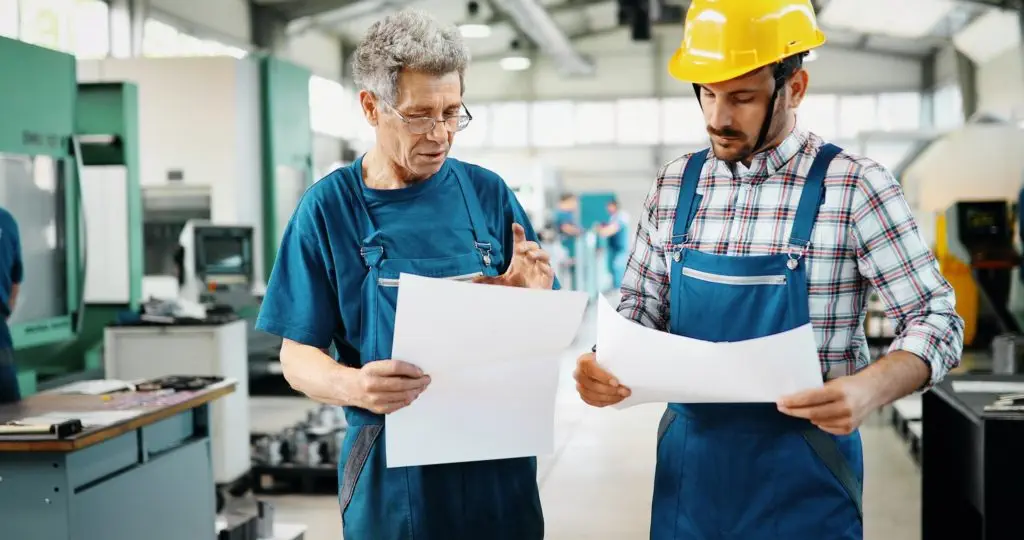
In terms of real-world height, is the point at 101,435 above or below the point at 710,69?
below

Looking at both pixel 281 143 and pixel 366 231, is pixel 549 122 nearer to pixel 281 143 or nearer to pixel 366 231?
pixel 281 143

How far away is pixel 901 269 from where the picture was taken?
4.93ft

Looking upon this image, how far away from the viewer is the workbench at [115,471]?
2.69 meters

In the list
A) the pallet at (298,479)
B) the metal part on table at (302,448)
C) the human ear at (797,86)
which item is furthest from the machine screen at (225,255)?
the human ear at (797,86)

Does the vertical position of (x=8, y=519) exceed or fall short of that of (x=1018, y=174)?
it falls short

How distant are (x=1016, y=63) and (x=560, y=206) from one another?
643cm

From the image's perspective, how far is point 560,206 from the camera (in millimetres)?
14492

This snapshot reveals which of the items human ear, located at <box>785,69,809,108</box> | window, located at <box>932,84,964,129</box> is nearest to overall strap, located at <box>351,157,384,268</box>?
human ear, located at <box>785,69,809,108</box>

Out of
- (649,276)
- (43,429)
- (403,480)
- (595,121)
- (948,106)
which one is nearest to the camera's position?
(403,480)

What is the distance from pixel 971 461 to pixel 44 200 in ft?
13.5

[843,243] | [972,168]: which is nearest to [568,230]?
[972,168]

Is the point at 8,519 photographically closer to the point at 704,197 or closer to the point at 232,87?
the point at 704,197

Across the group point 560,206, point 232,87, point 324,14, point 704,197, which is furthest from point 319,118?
point 704,197

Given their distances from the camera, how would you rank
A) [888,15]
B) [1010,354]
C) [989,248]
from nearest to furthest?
[1010,354] < [989,248] < [888,15]
